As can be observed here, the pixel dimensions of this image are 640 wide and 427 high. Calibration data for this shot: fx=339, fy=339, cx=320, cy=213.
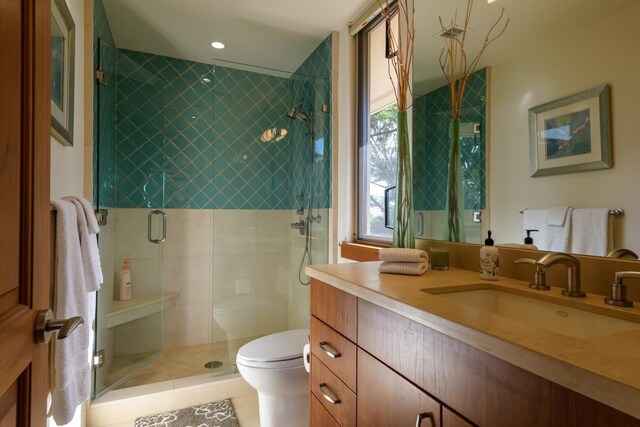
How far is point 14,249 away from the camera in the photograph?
596mm

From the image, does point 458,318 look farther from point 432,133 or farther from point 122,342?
point 122,342

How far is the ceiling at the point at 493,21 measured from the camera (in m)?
1.06

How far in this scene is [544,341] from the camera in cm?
58

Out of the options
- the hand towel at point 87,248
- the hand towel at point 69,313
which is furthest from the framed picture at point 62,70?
the hand towel at point 69,313

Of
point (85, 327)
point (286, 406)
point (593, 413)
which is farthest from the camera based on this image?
point (286, 406)

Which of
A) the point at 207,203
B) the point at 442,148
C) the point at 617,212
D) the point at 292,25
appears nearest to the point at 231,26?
the point at 292,25

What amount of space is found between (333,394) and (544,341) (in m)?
0.80

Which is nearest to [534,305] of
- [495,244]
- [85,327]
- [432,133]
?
[495,244]

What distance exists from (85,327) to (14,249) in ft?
2.18

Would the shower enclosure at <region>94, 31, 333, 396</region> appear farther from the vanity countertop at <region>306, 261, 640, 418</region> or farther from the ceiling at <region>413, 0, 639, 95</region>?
the vanity countertop at <region>306, 261, 640, 418</region>

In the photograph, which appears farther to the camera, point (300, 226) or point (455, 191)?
point (300, 226)

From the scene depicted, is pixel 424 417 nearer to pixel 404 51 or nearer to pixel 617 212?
pixel 617 212

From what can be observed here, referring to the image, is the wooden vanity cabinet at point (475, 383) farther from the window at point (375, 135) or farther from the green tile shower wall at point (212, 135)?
the green tile shower wall at point (212, 135)

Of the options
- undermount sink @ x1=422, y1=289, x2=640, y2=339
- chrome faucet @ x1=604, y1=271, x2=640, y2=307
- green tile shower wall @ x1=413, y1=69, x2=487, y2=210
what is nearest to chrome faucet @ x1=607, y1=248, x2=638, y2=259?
chrome faucet @ x1=604, y1=271, x2=640, y2=307
